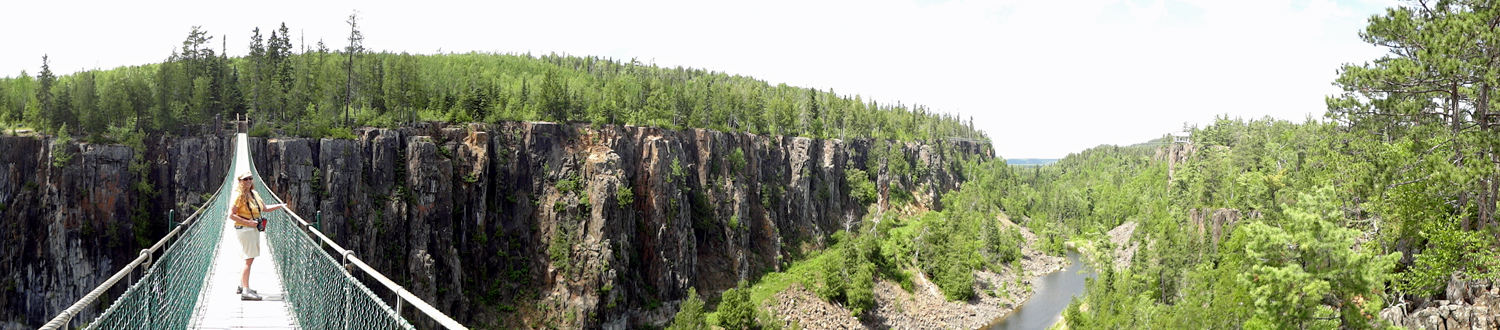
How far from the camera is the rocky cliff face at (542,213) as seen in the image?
43875 millimetres

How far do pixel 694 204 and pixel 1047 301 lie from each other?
36.4 metres


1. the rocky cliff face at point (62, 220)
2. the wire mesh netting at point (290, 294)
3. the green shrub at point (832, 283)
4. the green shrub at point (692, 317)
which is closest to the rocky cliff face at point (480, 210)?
the rocky cliff face at point (62, 220)

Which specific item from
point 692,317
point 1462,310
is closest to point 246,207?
point 1462,310

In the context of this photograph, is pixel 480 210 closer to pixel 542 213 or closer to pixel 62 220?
pixel 542 213

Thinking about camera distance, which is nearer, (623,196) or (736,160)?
(623,196)

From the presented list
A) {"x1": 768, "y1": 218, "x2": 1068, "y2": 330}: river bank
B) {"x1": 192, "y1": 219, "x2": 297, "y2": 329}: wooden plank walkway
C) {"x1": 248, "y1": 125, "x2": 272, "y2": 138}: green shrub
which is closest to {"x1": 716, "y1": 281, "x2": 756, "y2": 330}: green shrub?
A: {"x1": 768, "y1": 218, "x2": 1068, "y2": 330}: river bank

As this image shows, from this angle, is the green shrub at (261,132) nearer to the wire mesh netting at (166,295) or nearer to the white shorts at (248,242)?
the wire mesh netting at (166,295)

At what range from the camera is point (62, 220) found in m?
38.9

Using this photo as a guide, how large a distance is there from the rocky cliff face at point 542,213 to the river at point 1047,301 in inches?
881

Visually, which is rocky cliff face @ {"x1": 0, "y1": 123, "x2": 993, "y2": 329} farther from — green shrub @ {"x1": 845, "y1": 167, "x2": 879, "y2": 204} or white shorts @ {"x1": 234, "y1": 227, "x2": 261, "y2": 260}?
white shorts @ {"x1": 234, "y1": 227, "x2": 261, "y2": 260}

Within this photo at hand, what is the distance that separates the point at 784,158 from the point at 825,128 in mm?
25273

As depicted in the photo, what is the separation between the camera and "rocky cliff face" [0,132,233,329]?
3872cm

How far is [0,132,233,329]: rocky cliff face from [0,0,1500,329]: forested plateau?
0.13m

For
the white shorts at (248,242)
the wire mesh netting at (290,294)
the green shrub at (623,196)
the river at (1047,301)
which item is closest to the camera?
the wire mesh netting at (290,294)
